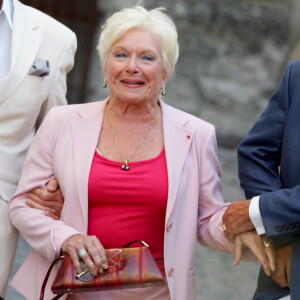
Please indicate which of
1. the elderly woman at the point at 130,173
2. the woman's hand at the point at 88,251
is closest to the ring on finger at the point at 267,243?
the elderly woman at the point at 130,173

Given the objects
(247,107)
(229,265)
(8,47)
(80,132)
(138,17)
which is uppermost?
(138,17)

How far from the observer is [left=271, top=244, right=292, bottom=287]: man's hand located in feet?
9.97

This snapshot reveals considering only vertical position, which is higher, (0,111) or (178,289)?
(0,111)

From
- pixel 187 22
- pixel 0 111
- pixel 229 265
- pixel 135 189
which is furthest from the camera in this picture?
pixel 187 22

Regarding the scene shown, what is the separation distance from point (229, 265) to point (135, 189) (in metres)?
3.22

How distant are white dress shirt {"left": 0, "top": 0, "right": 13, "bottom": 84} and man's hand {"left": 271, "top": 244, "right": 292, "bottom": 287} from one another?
1521 mm

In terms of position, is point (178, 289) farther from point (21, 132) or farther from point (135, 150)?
point (21, 132)

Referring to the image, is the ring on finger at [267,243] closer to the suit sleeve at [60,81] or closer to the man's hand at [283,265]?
the man's hand at [283,265]

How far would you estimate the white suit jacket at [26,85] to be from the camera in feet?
12.0

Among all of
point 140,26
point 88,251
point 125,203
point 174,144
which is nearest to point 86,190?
point 125,203

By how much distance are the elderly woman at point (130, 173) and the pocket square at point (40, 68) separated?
0.82 feet

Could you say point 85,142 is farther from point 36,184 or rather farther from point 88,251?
point 88,251

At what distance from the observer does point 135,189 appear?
3.40m

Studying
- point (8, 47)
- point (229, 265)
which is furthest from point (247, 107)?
point (8, 47)
